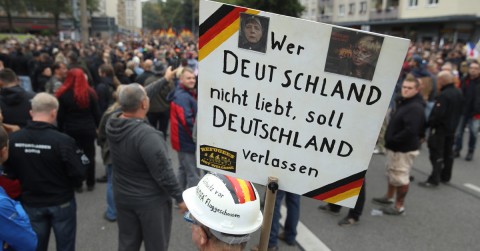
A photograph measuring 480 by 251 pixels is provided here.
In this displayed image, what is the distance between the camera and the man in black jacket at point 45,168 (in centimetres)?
274

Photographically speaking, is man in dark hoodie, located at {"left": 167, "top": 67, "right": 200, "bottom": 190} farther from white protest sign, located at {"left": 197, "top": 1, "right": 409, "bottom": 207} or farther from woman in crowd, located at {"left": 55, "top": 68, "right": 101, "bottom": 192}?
white protest sign, located at {"left": 197, "top": 1, "right": 409, "bottom": 207}

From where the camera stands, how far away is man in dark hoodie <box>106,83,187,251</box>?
2713 millimetres

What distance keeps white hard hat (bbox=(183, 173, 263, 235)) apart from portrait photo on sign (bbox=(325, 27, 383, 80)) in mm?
665

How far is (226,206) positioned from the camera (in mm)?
1542

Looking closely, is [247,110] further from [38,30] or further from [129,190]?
[38,30]

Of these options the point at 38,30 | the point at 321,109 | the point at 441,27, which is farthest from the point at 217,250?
the point at 38,30

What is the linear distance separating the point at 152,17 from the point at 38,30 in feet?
203

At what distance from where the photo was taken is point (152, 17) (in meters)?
118

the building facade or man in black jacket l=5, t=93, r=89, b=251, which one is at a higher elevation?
the building facade

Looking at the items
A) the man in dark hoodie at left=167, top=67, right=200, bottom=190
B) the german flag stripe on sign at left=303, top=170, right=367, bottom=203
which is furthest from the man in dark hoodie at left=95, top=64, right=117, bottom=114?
the german flag stripe on sign at left=303, top=170, right=367, bottom=203

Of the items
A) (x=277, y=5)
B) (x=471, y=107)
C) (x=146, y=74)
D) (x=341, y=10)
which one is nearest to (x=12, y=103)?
(x=146, y=74)

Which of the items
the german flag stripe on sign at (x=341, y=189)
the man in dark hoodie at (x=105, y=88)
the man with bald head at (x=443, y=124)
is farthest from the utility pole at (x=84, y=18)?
the german flag stripe on sign at (x=341, y=189)

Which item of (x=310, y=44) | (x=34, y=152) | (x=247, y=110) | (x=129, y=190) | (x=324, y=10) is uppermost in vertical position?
(x=324, y=10)

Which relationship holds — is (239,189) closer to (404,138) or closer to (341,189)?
(341,189)
